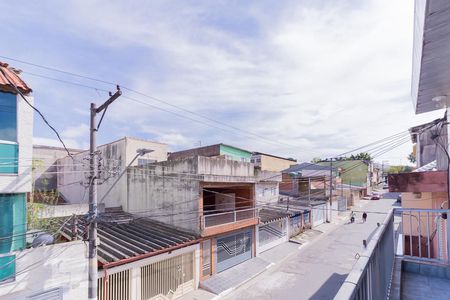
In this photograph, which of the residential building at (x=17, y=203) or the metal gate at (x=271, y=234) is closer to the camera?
the residential building at (x=17, y=203)

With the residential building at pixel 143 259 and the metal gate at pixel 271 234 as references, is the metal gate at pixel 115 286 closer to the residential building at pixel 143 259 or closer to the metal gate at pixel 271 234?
the residential building at pixel 143 259

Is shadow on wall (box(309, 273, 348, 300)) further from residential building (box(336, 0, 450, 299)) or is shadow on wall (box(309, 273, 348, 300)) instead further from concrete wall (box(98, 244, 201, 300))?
residential building (box(336, 0, 450, 299))

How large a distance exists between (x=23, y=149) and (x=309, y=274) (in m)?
15.6

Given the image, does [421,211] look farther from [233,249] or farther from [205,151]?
[205,151]

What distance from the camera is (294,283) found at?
46.6ft

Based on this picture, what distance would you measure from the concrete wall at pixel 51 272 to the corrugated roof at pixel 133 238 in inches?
36.1

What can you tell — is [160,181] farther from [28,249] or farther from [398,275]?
[398,275]

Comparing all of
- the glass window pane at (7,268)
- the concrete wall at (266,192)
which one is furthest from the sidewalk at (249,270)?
the glass window pane at (7,268)

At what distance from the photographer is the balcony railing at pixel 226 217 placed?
550 inches

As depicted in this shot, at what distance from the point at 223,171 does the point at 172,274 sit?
6369mm

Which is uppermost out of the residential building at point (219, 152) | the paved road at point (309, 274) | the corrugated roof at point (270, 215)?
Result: the residential building at point (219, 152)

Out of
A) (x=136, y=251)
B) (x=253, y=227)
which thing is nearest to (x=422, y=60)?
(x=136, y=251)

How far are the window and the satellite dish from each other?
3100 millimetres

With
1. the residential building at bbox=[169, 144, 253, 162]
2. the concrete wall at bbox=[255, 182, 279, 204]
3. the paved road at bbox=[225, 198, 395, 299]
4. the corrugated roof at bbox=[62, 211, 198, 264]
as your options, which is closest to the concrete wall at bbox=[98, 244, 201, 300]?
the corrugated roof at bbox=[62, 211, 198, 264]
